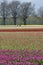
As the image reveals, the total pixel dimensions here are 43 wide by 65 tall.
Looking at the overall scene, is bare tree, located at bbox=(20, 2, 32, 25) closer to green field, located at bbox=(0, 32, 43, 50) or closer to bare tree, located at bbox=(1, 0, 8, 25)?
bare tree, located at bbox=(1, 0, 8, 25)

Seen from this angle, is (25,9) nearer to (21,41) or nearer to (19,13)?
(19,13)

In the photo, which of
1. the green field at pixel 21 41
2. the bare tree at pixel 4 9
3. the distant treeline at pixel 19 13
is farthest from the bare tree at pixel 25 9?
the green field at pixel 21 41

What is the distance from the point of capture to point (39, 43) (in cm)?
1152

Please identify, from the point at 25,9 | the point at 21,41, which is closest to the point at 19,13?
the point at 25,9

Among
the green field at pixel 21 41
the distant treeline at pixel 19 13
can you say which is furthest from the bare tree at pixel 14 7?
the green field at pixel 21 41

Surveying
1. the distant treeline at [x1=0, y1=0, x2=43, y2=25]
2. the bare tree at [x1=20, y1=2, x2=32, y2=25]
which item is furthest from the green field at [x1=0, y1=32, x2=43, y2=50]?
the bare tree at [x1=20, y1=2, x2=32, y2=25]

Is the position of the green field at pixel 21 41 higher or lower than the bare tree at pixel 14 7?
higher

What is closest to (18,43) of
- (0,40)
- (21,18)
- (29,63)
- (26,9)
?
(0,40)

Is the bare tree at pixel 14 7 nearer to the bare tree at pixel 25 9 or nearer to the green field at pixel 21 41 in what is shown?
the bare tree at pixel 25 9

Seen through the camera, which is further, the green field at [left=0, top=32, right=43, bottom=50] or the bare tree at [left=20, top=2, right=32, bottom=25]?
the bare tree at [left=20, top=2, right=32, bottom=25]

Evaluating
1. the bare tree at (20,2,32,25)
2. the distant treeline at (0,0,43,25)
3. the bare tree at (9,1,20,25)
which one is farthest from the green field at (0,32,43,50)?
the bare tree at (20,2,32,25)

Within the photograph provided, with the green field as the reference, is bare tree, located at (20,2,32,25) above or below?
below

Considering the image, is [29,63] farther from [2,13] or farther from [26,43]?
[2,13]

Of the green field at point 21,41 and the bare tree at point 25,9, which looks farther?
the bare tree at point 25,9
